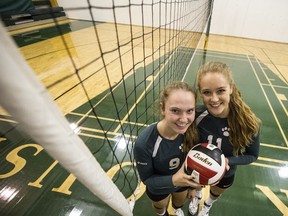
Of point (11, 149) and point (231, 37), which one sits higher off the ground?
point (11, 149)

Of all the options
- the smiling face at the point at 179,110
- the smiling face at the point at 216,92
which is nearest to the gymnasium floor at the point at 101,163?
the smiling face at the point at 179,110

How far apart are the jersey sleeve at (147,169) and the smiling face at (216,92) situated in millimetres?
570

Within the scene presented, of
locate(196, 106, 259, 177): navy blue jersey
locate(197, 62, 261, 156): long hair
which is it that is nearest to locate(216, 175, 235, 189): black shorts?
locate(196, 106, 259, 177): navy blue jersey

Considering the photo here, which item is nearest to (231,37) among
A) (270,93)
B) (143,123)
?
(270,93)

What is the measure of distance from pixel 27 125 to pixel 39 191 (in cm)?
232

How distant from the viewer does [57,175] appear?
252 centimetres

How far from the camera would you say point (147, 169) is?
142cm

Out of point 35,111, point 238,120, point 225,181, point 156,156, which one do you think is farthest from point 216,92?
point 35,111

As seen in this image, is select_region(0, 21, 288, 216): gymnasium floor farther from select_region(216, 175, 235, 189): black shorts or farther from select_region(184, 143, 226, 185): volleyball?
select_region(184, 143, 226, 185): volleyball

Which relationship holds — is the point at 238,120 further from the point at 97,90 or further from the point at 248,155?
the point at 97,90

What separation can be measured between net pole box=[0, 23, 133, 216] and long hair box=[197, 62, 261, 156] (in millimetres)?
1194

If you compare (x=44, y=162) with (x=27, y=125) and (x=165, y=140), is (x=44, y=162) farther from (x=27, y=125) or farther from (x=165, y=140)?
(x=27, y=125)

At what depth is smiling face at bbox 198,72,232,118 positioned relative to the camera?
141cm

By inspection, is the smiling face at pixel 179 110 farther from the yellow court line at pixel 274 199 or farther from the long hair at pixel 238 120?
the yellow court line at pixel 274 199
